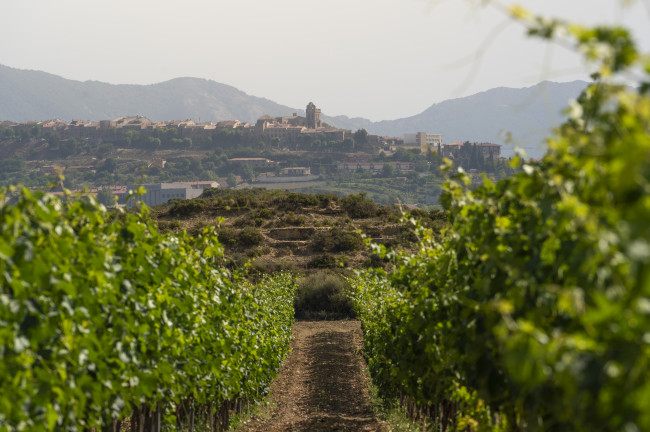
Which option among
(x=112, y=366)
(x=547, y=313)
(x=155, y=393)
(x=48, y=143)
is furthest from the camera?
(x=48, y=143)

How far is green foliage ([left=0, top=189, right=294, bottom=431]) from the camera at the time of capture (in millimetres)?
2941

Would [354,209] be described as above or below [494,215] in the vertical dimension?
below

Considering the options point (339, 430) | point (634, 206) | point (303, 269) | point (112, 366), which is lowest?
point (303, 269)

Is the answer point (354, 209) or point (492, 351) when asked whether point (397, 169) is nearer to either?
point (354, 209)

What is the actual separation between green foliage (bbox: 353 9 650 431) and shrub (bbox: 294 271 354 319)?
72.7 feet

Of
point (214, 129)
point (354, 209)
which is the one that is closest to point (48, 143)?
point (214, 129)

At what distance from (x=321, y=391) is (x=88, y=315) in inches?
379

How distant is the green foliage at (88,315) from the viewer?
294cm

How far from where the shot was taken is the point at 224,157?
135 meters

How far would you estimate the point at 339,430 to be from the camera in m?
9.12

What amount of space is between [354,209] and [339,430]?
36166 millimetres

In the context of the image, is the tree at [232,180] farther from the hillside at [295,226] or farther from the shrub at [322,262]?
the shrub at [322,262]

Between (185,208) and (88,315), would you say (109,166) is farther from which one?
(88,315)

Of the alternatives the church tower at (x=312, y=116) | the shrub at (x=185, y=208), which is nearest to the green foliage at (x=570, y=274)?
the shrub at (x=185, y=208)
